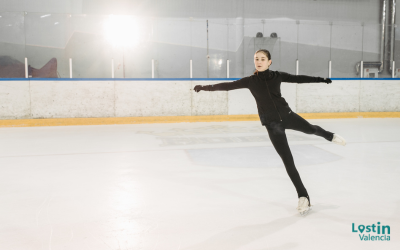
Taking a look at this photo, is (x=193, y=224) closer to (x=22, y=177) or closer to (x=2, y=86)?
(x=22, y=177)

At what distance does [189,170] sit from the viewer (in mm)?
4035

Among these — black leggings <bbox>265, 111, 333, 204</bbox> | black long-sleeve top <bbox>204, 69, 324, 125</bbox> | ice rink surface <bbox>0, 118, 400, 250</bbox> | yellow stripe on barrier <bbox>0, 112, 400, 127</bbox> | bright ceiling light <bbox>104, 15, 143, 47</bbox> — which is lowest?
ice rink surface <bbox>0, 118, 400, 250</bbox>

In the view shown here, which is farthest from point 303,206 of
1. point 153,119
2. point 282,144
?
point 153,119

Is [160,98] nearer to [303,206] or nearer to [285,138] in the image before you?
[285,138]

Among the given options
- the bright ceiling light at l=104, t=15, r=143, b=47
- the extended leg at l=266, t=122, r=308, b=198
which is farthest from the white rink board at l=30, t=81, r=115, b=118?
the extended leg at l=266, t=122, r=308, b=198

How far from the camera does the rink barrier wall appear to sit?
8.80 metres

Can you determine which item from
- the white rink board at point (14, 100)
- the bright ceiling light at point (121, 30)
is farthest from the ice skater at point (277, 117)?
the bright ceiling light at point (121, 30)

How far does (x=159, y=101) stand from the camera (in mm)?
9477

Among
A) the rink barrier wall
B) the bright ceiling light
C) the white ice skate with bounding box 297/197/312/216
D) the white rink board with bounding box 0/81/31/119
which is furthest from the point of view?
the bright ceiling light

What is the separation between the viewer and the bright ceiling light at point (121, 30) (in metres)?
9.77

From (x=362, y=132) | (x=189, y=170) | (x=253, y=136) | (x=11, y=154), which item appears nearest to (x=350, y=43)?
(x=362, y=132)

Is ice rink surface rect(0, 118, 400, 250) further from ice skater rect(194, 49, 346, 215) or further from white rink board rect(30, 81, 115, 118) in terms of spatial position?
white rink board rect(30, 81, 115, 118)

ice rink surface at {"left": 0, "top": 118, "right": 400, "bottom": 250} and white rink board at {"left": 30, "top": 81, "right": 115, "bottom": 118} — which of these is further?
white rink board at {"left": 30, "top": 81, "right": 115, "bottom": 118}

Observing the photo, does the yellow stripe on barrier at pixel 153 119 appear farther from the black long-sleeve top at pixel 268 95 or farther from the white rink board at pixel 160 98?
the black long-sleeve top at pixel 268 95
